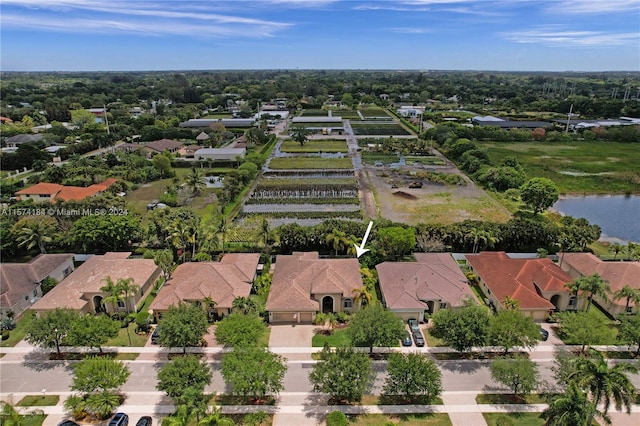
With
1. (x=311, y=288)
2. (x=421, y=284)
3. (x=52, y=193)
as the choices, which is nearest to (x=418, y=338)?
(x=421, y=284)

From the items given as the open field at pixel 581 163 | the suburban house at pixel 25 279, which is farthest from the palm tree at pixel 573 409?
the open field at pixel 581 163

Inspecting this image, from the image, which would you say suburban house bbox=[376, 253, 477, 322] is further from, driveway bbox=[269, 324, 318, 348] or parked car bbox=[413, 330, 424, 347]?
driveway bbox=[269, 324, 318, 348]

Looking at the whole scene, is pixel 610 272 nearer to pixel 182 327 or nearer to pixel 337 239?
pixel 337 239

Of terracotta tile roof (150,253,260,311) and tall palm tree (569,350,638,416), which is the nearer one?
tall palm tree (569,350,638,416)

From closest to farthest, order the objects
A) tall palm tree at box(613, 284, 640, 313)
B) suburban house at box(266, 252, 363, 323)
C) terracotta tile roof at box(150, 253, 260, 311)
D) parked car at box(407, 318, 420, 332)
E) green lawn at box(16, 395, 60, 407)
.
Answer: green lawn at box(16, 395, 60, 407), tall palm tree at box(613, 284, 640, 313), parked car at box(407, 318, 420, 332), suburban house at box(266, 252, 363, 323), terracotta tile roof at box(150, 253, 260, 311)

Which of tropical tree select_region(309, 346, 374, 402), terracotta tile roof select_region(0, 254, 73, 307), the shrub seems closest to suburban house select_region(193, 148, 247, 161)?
terracotta tile roof select_region(0, 254, 73, 307)

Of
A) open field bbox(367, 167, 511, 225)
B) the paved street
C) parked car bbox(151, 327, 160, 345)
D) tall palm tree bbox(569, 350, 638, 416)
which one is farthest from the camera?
open field bbox(367, 167, 511, 225)
